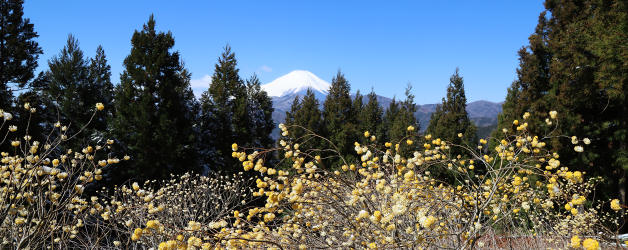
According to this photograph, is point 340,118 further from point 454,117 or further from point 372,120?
point 454,117

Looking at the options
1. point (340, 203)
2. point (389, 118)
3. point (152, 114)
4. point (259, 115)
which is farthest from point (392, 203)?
point (389, 118)

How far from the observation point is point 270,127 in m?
15.1

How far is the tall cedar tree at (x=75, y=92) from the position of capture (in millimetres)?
10156

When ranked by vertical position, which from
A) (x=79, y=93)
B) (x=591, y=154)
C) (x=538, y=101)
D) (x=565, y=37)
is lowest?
(x=591, y=154)

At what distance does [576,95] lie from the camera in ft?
30.8

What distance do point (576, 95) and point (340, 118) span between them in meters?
10.1

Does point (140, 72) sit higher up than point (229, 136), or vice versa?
point (140, 72)

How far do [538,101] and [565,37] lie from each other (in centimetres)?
190

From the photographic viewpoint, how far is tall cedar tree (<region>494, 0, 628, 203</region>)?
355 inches

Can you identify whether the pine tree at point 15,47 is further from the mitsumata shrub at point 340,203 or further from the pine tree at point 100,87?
the mitsumata shrub at point 340,203

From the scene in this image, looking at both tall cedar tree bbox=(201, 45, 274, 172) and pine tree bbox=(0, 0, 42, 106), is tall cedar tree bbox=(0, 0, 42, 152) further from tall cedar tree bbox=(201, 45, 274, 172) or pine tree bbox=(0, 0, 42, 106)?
tall cedar tree bbox=(201, 45, 274, 172)

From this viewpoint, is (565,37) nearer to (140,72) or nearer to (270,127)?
(270,127)

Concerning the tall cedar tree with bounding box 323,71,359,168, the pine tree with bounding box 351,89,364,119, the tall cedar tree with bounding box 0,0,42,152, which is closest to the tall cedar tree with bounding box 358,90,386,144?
the pine tree with bounding box 351,89,364,119

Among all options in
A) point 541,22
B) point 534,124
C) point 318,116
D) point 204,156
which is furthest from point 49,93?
point 541,22
